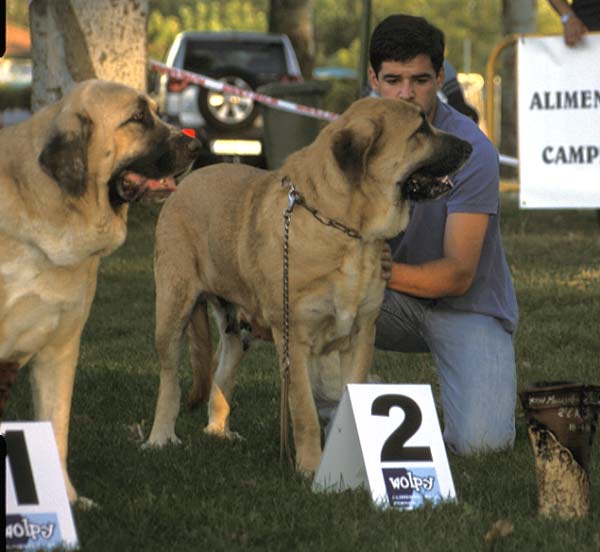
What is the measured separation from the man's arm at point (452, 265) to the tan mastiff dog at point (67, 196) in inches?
54.0

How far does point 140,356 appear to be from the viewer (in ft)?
26.6

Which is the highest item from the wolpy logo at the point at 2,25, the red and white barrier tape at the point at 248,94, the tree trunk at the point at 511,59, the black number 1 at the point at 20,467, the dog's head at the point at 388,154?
the wolpy logo at the point at 2,25

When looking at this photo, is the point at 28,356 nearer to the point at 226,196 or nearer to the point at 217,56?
the point at 226,196

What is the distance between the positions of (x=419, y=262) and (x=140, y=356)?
241 centimetres

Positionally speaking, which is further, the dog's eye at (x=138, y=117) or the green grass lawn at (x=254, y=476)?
the dog's eye at (x=138, y=117)

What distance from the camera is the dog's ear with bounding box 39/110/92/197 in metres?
4.61

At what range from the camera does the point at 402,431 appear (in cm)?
484

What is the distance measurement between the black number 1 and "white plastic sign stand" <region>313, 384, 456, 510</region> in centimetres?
121

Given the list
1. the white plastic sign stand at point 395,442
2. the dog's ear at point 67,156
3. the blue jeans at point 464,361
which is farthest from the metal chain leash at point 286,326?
the dog's ear at point 67,156

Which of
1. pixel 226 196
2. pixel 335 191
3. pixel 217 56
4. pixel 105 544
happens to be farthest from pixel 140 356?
pixel 217 56

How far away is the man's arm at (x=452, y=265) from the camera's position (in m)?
5.92

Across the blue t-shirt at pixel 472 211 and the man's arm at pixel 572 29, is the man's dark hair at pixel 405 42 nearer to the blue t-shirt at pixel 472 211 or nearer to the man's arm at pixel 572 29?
the blue t-shirt at pixel 472 211

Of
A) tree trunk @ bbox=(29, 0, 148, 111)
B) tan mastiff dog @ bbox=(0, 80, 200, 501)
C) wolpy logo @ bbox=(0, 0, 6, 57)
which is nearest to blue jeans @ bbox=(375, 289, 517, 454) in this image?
tan mastiff dog @ bbox=(0, 80, 200, 501)

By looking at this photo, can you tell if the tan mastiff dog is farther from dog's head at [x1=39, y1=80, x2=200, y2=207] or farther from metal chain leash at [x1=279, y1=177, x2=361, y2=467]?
metal chain leash at [x1=279, y1=177, x2=361, y2=467]
